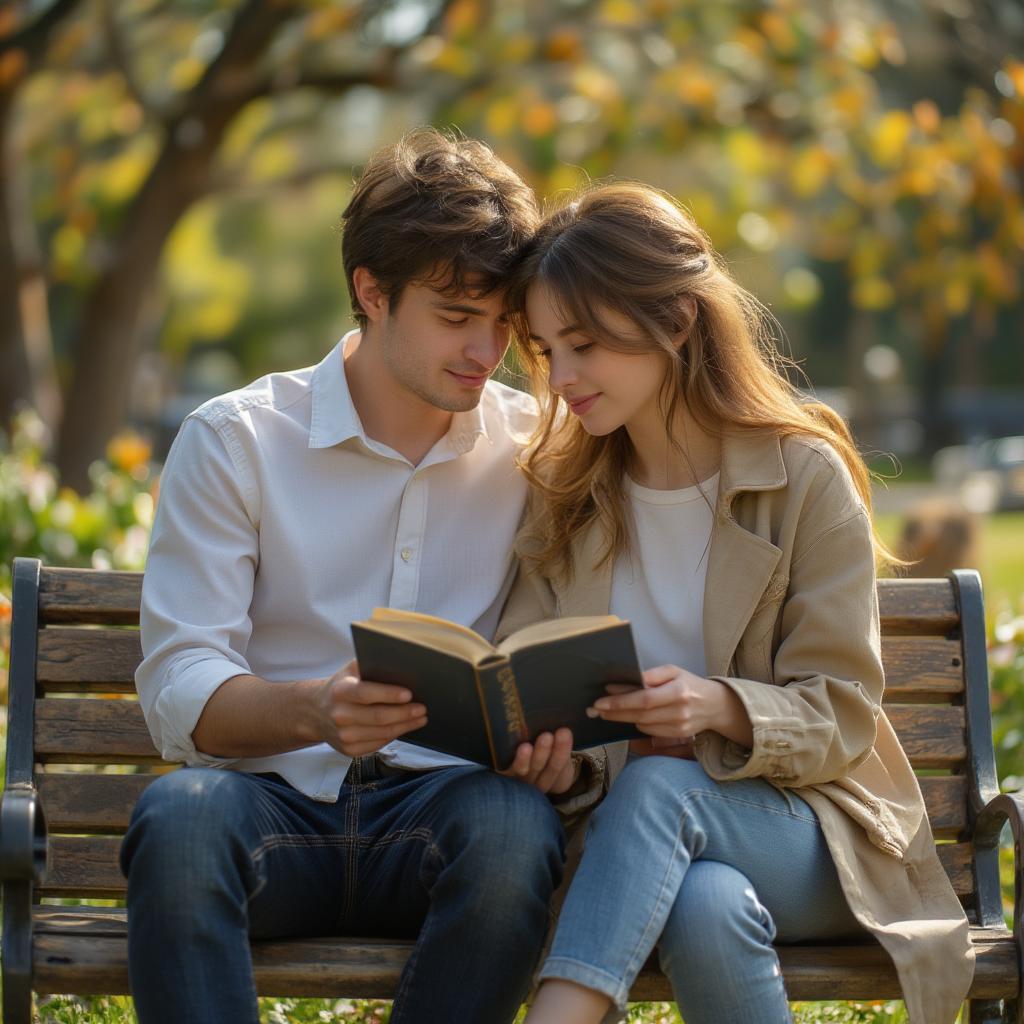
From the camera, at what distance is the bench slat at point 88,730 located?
3312 millimetres

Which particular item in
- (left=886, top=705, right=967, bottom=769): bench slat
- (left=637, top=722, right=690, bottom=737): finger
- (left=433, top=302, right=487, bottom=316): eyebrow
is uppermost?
(left=433, top=302, right=487, bottom=316): eyebrow

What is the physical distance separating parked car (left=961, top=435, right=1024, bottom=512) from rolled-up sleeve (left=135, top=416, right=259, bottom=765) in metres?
20.6

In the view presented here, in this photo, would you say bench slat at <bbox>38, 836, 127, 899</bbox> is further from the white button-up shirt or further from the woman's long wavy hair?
the woman's long wavy hair

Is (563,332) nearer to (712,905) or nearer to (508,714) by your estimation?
(508,714)

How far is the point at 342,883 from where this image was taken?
2932mm

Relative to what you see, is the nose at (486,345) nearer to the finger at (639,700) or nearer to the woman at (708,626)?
the woman at (708,626)

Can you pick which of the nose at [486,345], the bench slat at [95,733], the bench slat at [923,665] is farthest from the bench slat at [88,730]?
the bench slat at [923,665]

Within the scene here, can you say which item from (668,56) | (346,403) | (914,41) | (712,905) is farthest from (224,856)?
(914,41)

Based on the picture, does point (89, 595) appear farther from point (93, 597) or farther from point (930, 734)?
point (930, 734)

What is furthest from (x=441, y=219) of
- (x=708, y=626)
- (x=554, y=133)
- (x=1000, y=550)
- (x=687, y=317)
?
(x=1000, y=550)

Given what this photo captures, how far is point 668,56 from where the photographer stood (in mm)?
7691

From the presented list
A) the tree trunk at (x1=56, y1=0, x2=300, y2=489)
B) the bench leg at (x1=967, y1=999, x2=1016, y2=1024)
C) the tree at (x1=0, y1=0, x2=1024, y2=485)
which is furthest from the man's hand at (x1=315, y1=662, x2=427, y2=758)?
the tree trunk at (x1=56, y1=0, x2=300, y2=489)

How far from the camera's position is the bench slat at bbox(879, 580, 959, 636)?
11.4ft

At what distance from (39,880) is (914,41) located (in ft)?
23.2
